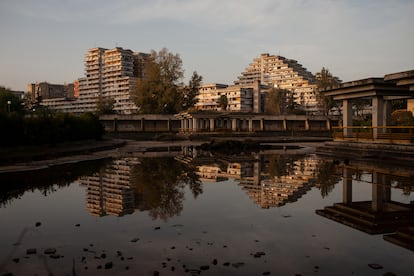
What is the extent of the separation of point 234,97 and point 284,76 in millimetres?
42678

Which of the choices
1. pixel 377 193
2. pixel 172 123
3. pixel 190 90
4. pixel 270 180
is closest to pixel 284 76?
pixel 190 90

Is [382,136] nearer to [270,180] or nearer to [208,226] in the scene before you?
[270,180]

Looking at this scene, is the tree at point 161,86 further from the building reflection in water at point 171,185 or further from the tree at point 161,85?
the building reflection in water at point 171,185

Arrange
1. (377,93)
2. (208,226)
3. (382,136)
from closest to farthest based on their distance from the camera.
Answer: (208,226)
(382,136)
(377,93)

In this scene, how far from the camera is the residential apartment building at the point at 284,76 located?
497 ft

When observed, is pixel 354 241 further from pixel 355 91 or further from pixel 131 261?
pixel 355 91

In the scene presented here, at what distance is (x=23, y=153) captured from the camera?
2438cm

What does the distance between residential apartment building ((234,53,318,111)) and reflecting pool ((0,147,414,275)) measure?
139m

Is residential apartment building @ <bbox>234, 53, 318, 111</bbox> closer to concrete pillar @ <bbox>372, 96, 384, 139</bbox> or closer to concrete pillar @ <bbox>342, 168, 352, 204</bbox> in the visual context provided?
concrete pillar @ <bbox>372, 96, 384, 139</bbox>

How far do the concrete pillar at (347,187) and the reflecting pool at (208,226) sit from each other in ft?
0.10

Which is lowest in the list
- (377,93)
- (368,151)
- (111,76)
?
(368,151)

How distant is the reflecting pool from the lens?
226 inches

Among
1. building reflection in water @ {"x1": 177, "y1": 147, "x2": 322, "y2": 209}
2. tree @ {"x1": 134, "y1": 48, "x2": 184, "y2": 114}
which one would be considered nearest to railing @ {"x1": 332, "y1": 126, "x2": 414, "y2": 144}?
building reflection in water @ {"x1": 177, "y1": 147, "x2": 322, "y2": 209}

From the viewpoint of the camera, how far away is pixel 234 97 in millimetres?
140125
